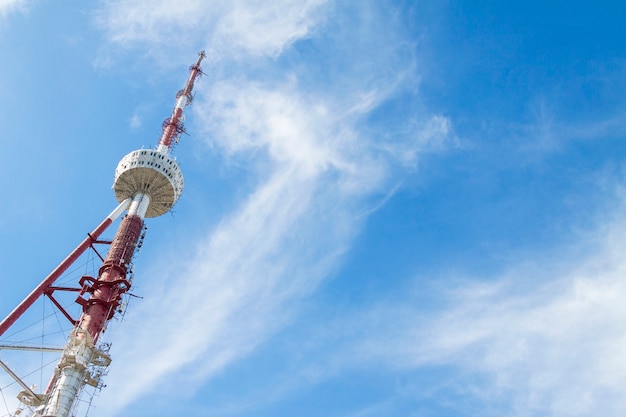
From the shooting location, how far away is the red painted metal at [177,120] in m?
99.4

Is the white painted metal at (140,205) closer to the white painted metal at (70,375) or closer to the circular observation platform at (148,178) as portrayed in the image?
the circular observation platform at (148,178)

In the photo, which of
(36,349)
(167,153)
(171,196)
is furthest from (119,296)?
(167,153)

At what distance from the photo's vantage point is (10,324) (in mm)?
72938

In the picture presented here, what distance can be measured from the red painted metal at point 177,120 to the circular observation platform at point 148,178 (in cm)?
615

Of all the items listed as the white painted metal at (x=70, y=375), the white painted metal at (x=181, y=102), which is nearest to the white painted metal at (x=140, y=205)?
the white painted metal at (x=181, y=102)

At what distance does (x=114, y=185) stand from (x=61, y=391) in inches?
1431

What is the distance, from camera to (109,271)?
76188 millimetres

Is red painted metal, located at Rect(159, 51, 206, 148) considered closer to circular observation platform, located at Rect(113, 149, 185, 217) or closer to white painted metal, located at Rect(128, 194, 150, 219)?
circular observation platform, located at Rect(113, 149, 185, 217)

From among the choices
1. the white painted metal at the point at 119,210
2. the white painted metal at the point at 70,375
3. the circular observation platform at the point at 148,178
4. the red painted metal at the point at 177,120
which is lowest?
the white painted metal at the point at 70,375

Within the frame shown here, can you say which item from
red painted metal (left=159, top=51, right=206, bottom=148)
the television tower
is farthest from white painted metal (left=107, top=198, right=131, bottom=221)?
red painted metal (left=159, top=51, right=206, bottom=148)

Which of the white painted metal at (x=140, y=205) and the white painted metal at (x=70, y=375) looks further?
the white painted metal at (x=140, y=205)

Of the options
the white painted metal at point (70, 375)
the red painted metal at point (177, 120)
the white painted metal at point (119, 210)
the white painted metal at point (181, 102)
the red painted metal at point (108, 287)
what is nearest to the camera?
the white painted metal at point (70, 375)

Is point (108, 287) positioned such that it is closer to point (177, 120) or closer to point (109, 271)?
point (109, 271)

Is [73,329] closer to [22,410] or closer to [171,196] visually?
[22,410]
